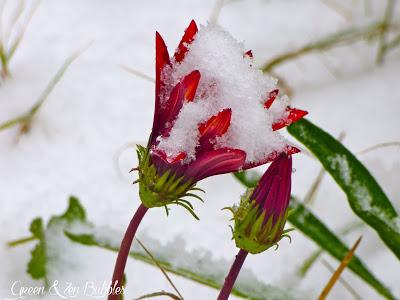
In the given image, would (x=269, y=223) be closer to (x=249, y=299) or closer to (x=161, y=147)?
(x=161, y=147)

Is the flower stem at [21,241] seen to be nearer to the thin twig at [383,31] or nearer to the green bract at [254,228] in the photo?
the green bract at [254,228]

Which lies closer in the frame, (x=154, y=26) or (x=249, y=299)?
(x=249, y=299)

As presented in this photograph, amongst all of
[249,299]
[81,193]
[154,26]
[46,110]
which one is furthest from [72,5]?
[249,299]

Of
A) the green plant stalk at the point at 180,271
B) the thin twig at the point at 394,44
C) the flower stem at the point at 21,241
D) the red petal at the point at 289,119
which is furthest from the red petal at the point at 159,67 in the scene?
the thin twig at the point at 394,44

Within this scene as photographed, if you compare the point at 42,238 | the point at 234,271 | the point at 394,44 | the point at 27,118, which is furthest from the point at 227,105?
the point at 394,44

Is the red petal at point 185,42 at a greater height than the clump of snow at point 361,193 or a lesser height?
lesser

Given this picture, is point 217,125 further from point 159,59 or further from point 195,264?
point 195,264

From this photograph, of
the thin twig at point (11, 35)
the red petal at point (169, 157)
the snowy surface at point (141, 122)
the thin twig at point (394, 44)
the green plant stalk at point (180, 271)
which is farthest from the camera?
the thin twig at point (394, 44)
